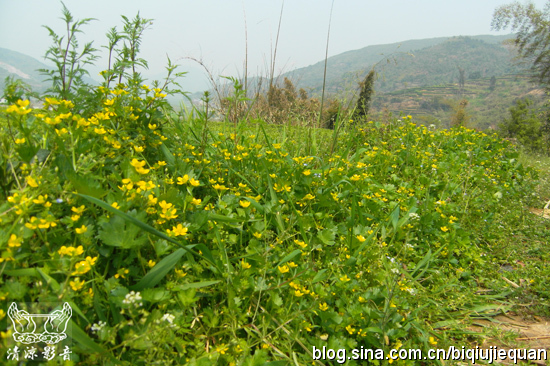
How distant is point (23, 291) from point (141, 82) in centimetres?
142

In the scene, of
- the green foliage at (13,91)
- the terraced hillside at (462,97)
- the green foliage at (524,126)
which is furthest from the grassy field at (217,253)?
the terraced hillside at (462,97)

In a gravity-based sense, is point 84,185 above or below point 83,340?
above

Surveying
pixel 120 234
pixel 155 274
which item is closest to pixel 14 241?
pixel 120 234

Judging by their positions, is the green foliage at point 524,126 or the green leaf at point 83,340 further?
the green foliage at point 524,126

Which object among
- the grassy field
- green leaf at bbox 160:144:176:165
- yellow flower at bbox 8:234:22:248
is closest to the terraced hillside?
the grassy field

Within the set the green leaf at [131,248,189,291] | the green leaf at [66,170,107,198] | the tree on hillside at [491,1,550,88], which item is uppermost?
the tree on hillside at [491,1,550,88]

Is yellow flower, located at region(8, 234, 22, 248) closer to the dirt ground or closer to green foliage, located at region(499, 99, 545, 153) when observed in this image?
the dirt ground

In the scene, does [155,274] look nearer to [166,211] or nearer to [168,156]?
[166,211]

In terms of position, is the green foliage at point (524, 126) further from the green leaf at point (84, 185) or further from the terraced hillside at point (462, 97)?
the terraced hillside at point (462, 97)

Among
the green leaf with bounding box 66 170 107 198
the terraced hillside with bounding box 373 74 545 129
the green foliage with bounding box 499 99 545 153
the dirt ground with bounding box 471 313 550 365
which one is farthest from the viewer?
the terraced hillside with bounding box 373 74 545 129

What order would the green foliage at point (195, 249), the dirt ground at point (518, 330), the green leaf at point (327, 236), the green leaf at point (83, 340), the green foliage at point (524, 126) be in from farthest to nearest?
the green foliage at point (524, 126) < the green leaf at point (327, 236) < the dirt ground at point (518, 330) < the green foliage at point (195, 249) < the green leaf at point (83, 340)

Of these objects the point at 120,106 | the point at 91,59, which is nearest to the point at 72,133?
the point at 120,106

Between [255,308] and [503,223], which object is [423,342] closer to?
[255,308]

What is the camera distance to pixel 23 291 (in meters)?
0.90
